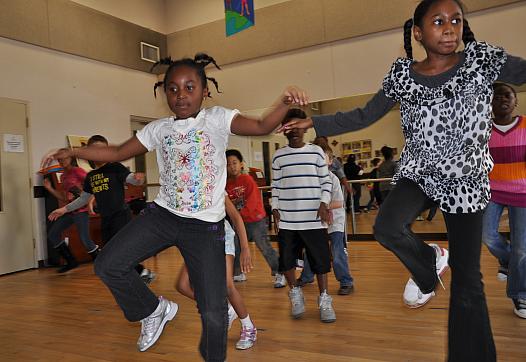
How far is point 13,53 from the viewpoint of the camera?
21.3 ft

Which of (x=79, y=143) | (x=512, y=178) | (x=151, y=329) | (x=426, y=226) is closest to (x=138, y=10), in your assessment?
(x=79, y=143)

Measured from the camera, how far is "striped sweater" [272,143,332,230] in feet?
10.4

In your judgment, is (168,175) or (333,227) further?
(333,227)

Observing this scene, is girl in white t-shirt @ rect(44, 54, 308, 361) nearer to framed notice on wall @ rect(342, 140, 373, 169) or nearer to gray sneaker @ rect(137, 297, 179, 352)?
gray sneaker @ rect(137, 297, 179, 352)

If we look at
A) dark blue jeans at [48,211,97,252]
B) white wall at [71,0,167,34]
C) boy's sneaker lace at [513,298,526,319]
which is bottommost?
boy's sneaker lace at [513,298,526,319]

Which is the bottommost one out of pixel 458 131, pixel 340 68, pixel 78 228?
pixel 78 228

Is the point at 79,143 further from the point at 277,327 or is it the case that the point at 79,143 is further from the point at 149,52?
the point at 277,327

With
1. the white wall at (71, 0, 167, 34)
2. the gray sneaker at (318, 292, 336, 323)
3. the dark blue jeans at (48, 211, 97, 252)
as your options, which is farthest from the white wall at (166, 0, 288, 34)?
the gray sneaker at (318, 292, 336, 323)

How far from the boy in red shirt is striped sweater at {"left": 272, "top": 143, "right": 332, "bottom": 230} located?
2.48ft

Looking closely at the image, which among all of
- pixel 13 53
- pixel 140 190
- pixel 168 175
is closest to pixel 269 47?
pixel 140 190

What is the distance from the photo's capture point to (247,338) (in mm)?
2709

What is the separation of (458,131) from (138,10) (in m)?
8.32

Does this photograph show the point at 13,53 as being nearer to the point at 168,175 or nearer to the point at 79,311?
the point at 79,311

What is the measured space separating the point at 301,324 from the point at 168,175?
1.53 metres
